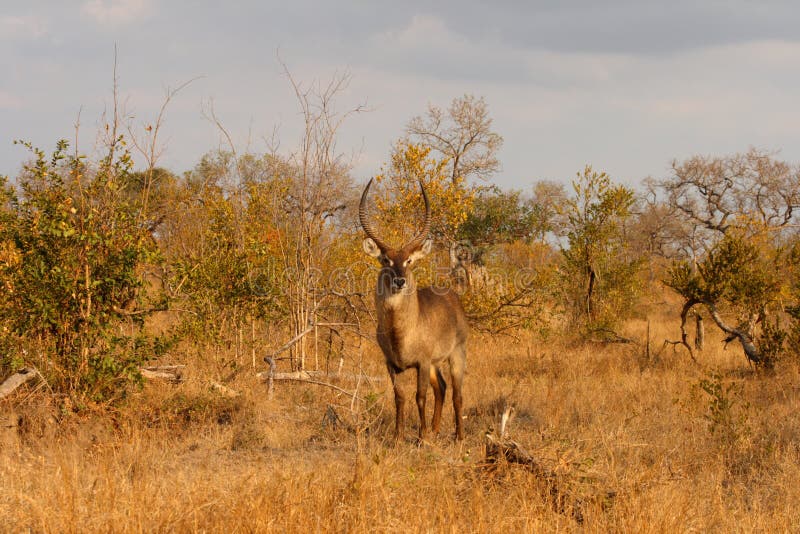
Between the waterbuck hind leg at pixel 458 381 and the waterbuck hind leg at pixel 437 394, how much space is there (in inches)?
7.7

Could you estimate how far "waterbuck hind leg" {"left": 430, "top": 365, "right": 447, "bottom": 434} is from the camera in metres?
7.41

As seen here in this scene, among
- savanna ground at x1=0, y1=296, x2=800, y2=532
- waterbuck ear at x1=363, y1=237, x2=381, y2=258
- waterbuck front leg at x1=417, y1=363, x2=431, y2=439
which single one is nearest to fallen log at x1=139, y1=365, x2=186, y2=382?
savanna ground at x1=0, y1=296, x2=800, y2=532

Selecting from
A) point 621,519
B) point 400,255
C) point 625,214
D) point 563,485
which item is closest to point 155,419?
point 400,255

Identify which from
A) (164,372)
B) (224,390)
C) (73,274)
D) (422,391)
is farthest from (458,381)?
(73,274)

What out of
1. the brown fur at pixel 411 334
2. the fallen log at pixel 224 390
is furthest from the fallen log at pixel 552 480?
the fallen log at pixel 224 390

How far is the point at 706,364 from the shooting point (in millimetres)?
10906

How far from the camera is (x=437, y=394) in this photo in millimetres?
7816

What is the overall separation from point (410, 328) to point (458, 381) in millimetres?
1149

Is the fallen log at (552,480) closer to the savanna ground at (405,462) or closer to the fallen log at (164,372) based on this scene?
the savanna ground at (405,462)

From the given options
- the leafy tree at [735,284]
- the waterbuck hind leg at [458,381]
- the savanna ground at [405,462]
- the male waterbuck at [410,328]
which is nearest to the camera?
the savanna ground at [405,462]

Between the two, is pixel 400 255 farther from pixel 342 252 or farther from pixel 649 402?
pixel 342 252

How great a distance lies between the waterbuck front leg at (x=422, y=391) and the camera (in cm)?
714

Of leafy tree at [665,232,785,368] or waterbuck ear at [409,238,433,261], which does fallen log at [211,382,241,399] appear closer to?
waterbuck ear at [409,238,433,261]

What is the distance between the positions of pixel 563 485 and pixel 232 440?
365cm
